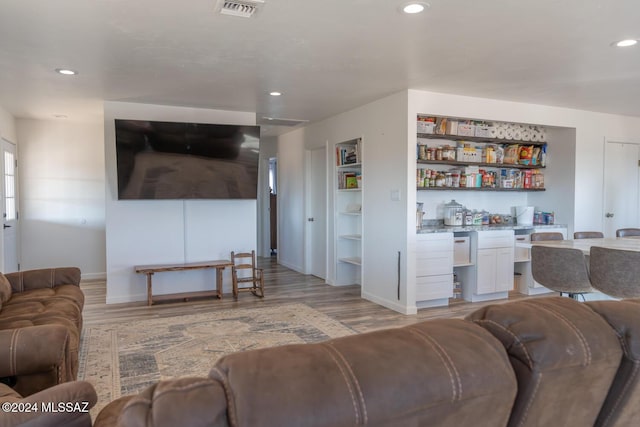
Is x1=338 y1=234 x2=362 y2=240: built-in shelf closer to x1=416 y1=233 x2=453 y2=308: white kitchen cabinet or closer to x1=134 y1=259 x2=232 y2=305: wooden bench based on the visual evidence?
x1=416 y1=233 x2=453 y2=308: white kitchen cabinet

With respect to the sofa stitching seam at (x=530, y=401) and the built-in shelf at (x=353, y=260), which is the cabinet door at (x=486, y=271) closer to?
the built-in shelf at (x=353, y=260)

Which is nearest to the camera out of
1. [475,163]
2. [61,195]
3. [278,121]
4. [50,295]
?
[50,295]

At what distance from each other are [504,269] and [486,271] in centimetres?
29

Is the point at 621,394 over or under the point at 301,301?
over

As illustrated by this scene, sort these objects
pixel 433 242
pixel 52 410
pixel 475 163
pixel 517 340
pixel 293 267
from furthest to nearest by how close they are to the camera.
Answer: pixel 293 267 → pixel 475 163 → pixel 433 242 → pixel 52 410 → pixel 517 340

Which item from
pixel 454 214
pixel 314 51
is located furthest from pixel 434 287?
pixel 314 51

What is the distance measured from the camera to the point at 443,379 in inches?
30.3

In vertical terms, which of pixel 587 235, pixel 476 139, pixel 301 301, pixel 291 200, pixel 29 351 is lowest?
pixel 301 301

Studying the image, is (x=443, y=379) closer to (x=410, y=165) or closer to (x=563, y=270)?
(x=563, y=270)

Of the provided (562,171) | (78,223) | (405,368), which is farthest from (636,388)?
(78,223)

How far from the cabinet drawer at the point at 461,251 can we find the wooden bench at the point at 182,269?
2.74m

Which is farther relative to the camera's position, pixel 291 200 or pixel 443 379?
pixel 291 200

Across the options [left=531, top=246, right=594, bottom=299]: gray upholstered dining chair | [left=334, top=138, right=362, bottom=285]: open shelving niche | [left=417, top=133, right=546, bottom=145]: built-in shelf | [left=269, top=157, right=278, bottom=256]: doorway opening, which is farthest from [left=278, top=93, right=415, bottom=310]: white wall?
[left=269, top=157, right=278, bottom=256]: doorway opening

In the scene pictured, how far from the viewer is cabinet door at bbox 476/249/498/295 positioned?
5.15m
